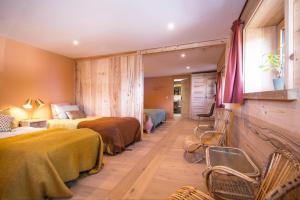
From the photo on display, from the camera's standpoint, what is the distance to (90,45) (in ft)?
11.8

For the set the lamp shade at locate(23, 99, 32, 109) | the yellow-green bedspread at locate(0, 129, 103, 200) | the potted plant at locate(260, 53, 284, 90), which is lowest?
the yellow-green bedspread at locate(0, 129, 103, 200)

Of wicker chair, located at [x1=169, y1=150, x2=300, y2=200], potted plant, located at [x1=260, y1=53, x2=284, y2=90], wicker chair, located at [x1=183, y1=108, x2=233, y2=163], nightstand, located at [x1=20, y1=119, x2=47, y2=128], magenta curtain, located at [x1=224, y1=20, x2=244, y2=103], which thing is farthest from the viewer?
nightstand, located at [x1=20, y1=119, x2=47, y2=128]

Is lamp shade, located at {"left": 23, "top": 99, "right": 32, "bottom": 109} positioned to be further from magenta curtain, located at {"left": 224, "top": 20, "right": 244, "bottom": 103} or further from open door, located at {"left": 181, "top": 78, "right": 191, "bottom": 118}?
open door, located at {"left": 181, "top": 78, "right": 191, "bottom": 118}

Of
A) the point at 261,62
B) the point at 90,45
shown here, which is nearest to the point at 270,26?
the point at 261,62

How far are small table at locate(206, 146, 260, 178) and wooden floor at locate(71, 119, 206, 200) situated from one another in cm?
45

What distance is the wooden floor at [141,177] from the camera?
1715 millimetres

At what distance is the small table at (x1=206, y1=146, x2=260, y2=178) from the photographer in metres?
1.38

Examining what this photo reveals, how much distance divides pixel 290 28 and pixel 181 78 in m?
6.92

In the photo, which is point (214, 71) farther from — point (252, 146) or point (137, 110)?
point (252, 146)

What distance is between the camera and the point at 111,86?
4289mm

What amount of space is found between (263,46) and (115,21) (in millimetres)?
2207

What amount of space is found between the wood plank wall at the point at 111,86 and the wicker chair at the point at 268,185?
282 cm

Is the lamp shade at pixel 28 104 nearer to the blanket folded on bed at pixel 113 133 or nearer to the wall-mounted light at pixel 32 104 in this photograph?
the wall-mounted light at pixel 32 104

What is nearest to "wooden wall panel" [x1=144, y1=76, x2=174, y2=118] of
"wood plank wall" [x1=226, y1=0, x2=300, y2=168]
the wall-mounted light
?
the wall-mounted light
